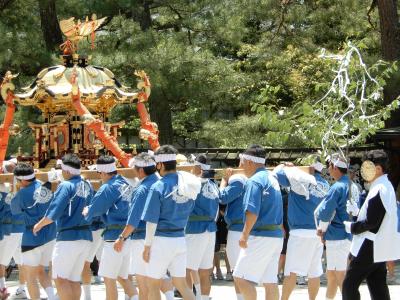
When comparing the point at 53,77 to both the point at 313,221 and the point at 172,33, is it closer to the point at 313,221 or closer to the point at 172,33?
the point at 172,33

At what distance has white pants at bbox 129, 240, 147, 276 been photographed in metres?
7.72

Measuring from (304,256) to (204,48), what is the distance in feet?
33.9

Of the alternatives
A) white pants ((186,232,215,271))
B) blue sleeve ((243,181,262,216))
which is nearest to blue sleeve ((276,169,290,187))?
white pants ((186,232,215,271))

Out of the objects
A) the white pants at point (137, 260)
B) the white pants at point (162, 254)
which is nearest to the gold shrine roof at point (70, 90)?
the white pants at point (137, 260)

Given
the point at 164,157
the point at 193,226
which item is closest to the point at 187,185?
the point at 164,157

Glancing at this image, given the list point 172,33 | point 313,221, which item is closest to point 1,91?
point 172,33

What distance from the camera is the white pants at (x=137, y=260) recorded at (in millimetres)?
7719

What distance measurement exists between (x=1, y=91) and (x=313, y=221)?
7.24 metres

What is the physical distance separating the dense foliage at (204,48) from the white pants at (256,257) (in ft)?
26.4

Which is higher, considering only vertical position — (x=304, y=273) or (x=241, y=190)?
(x=241, y=190)

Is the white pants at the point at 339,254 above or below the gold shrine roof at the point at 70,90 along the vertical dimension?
below

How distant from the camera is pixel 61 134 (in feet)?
47.0

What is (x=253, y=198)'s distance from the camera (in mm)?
7477

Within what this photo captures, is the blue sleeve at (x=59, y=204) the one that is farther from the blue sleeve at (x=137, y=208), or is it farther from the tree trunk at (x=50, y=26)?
the tree trunk at (x=50, y=26)
